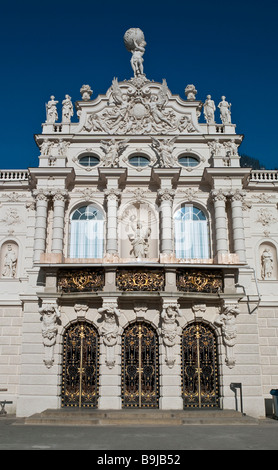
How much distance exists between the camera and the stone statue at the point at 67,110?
2564 cm

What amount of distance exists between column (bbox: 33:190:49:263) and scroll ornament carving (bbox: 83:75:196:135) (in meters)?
5.18

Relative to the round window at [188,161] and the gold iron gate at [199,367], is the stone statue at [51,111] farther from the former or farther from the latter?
the gold iron gate at [199,367]

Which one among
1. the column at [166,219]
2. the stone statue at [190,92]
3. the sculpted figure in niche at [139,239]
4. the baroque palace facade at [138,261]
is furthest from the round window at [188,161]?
A: the sculpted figure in niche at [139,239]

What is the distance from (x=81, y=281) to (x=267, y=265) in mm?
9856

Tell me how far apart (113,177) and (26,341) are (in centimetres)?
940

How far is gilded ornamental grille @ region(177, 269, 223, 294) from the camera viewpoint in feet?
66.3

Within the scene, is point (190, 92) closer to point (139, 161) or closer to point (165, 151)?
point (165, 151)

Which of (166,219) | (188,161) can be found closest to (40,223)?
(166,219)

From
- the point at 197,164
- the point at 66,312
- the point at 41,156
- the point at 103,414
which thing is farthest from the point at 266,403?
the point at 41,156

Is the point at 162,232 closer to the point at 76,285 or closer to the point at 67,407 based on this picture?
the point at 76,285

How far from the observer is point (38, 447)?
11273mm

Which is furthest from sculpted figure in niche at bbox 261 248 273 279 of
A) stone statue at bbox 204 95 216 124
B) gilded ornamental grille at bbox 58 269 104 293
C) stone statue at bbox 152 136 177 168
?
gilded ornamental grille at bbox 58 269 104 293

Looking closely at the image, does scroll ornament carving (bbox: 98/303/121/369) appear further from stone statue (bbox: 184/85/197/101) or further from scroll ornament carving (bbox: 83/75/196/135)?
stone statue (bbox: 184/85/197/101)

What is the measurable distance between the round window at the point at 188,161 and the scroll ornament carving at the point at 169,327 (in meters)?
9.02
